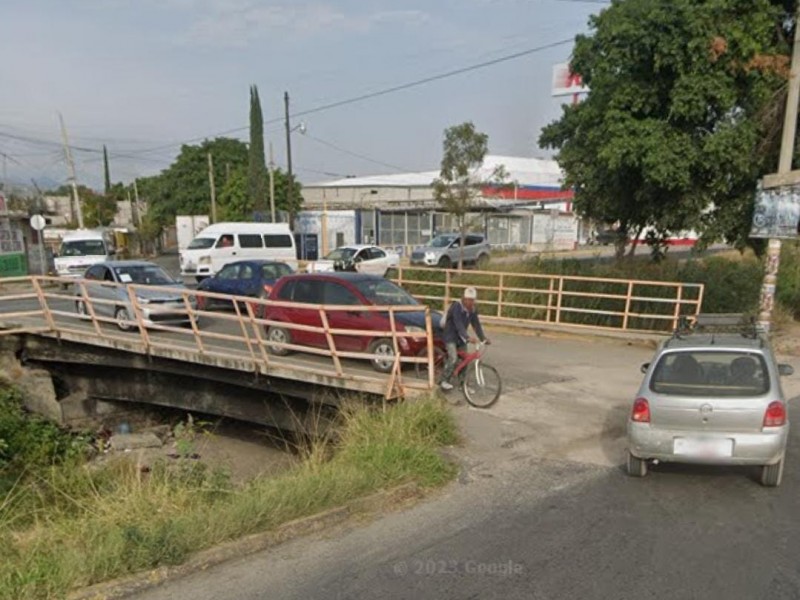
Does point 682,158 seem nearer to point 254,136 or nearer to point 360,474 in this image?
point 360,474

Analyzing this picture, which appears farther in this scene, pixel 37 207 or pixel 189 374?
pixel 37 207

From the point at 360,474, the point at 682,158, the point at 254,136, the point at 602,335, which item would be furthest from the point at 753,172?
the point at 254,136

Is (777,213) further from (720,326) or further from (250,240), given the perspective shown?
(250,240)

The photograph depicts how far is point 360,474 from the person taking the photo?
5750 mm

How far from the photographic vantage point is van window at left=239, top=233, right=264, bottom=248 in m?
24.8

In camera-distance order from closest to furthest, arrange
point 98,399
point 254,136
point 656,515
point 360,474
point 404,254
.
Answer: point 656,515 < point 360,474 < point 98,399 < point 404,254 < point 254,136

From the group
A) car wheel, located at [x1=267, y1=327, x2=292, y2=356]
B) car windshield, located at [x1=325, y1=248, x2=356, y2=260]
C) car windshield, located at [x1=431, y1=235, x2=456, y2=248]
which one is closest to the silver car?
car wheel, located at [x1=267, y1=327, x2=292, y2=356]

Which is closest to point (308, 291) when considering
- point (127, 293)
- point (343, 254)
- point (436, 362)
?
point (436, 362)

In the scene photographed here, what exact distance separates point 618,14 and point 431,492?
41.0 ft

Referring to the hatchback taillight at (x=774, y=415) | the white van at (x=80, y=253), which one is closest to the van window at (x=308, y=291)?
the hatchback taillight at (x=774, y=415)

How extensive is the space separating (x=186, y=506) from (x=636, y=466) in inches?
172

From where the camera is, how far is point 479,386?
8.73 m

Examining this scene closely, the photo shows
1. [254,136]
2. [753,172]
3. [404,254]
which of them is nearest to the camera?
[753,172]

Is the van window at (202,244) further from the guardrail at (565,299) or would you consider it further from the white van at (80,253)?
the guardrail at (565,299)
